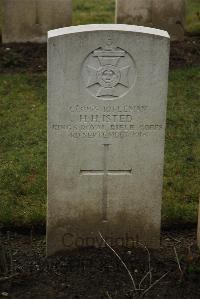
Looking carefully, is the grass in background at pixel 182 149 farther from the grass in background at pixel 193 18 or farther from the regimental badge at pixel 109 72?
the grass in background at pixel 193 18

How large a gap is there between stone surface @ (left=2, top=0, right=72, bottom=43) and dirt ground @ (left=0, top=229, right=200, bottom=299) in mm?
5472

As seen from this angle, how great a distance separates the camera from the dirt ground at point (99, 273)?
4859 millimetres

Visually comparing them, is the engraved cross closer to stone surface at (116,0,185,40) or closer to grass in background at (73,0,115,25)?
stone surface at (116,0,185,40)

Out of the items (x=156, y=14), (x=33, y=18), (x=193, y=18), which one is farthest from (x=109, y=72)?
(x=193, y=18)

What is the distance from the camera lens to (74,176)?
17.0 feet

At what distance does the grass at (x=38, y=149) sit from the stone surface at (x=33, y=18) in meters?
1.33

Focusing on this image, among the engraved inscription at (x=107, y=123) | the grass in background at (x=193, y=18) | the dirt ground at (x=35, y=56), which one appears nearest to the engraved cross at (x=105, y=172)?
the engraved inscription at (x=107, y=123)

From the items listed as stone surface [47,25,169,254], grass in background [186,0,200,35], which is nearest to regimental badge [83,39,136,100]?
stone surface [47,25,169,254]

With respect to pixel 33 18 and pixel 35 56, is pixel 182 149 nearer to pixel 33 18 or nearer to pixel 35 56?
pixel 35 56

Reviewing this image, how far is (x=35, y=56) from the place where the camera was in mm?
9984

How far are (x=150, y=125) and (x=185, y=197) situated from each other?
54.5 inches

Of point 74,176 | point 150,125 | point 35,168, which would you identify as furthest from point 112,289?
point 35,168

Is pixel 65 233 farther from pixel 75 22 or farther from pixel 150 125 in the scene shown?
pixel 75 22

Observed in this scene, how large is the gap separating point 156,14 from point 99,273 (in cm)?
634
